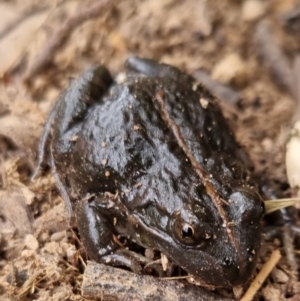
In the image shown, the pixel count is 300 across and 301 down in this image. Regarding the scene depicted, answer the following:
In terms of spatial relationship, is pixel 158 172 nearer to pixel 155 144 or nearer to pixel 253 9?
pixel 155 144

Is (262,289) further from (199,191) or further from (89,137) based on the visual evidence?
(89,137)

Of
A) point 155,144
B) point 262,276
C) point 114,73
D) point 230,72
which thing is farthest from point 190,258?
point 114,73

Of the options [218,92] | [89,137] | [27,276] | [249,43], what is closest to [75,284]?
[27,276]

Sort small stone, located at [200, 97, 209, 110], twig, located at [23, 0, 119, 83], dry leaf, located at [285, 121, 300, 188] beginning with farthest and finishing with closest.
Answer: twig, located at [23, 0, 119, 83]
small stone, located at [200, 97, 209, 110]
dry leaf, located at [285, 121, 300, 188]

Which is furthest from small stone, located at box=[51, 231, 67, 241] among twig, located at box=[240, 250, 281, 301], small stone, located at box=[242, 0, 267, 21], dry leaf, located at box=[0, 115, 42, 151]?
small stone, located at box=[242, 0, 267, 21]

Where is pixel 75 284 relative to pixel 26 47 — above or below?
below

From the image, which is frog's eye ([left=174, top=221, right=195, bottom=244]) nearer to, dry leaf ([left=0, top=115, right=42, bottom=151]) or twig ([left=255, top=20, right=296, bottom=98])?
dry leaf ([left=0, top=115, right=42, bottom=151])
